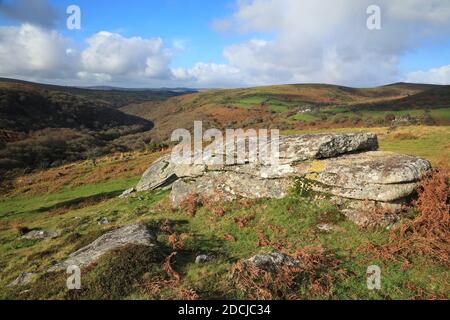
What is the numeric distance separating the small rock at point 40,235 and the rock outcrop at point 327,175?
22.1ft

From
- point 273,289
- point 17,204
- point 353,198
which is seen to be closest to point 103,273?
point 273,289

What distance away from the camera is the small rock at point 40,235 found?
1916 cm

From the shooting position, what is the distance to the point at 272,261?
11094 millimetres

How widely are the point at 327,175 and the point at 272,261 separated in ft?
19.7

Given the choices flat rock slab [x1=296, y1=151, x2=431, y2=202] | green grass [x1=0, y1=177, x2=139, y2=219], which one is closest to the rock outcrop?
flat rock slab [x1=296, y1=151, x2=431, y2=202]

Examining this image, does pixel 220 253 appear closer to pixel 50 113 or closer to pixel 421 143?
pixel 421 143

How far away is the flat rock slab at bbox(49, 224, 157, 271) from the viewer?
1209 cm

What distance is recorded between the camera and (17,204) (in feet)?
109

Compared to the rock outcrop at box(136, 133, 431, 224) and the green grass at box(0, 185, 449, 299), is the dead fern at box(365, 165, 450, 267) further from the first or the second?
the rock outcrop at box(136, 133, 431, 224)

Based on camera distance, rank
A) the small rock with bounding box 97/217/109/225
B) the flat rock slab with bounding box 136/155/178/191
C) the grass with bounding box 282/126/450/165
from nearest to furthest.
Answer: the small rock with bounding box 97/217/109/225, the flat rock slab with bounding box 136/155/178/191, the grass with bounding box 282/126/450/165

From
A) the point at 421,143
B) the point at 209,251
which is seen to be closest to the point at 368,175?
the point at 209,251

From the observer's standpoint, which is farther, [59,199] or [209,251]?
[59,199]

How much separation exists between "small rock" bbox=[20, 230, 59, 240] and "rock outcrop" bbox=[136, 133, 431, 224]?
6.75 metres

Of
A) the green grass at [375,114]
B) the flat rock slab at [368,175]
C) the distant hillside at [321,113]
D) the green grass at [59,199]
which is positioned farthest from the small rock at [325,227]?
the green grass at [375,114]
